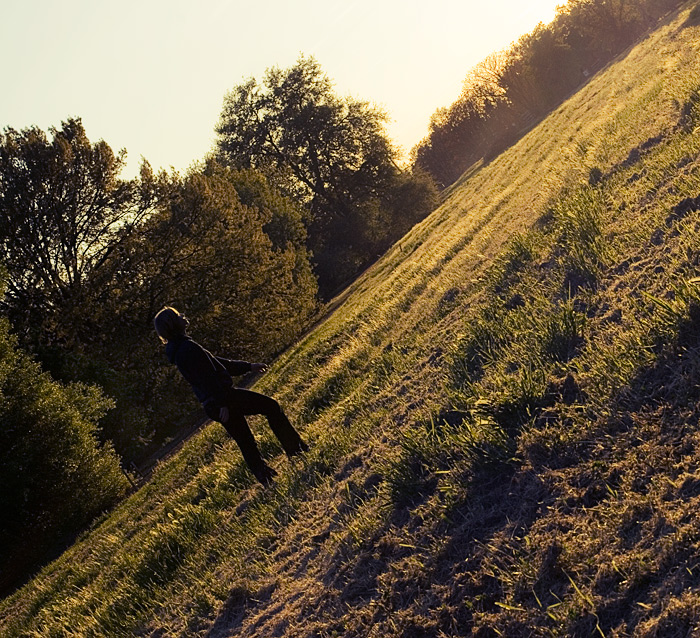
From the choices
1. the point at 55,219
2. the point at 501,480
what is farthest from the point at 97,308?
the point at 501,480

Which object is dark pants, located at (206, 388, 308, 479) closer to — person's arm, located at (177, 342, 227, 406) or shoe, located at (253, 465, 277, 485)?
shoe, located at (253, 465, 277, 485)

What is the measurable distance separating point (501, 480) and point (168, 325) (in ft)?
14.5

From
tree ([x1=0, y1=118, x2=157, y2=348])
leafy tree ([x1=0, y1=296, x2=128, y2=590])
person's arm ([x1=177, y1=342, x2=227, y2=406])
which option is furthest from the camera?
tree ([x1=0, y1=118, x2=157, y2=348])

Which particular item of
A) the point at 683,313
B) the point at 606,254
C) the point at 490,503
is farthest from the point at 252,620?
the point at 606,254

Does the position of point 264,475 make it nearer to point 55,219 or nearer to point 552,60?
point 55,219

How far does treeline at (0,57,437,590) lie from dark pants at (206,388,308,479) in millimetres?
13062

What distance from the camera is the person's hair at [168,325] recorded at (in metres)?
7.22

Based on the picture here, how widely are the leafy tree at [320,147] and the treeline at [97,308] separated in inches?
811

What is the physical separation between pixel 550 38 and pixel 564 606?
328 feet

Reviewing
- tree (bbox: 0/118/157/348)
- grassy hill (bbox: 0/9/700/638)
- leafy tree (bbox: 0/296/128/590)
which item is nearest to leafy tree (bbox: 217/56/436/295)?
tree (bbox: 0/118/157/348)

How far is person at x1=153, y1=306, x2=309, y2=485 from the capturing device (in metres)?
7.22

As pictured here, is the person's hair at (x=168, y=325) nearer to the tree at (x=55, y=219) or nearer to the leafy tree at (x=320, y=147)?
the tree at (x=55, y=219)

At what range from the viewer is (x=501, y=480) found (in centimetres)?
425

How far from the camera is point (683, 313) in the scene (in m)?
4.34
